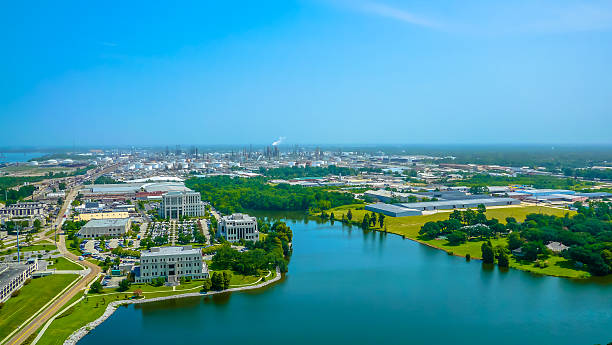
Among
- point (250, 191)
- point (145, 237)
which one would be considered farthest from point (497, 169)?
point (145, 237)

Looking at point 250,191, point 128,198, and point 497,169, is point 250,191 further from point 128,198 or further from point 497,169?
point 497,169

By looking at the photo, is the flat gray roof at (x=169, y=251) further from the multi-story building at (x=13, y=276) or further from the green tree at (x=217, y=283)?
the multi-story building at (x=13, y=276)

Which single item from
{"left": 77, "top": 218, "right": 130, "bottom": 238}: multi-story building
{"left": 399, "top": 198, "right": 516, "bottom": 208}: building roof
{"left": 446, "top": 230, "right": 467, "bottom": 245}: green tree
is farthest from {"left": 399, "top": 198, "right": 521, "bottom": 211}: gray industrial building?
{"left": 77, "top": 218, "right": 130, "bottom": 238}: multi-story building

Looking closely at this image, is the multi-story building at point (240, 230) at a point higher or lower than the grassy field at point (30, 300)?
higher

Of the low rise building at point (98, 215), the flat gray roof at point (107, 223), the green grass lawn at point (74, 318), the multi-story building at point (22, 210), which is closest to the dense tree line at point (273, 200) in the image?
the low rise building at point (98, 215)

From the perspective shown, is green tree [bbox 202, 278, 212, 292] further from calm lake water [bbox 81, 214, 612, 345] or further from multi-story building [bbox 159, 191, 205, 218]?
multi-story building [bbox 159, 191, 205, 218]

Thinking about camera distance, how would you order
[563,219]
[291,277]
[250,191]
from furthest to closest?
[250,191]
[563,219]
[291,277]
